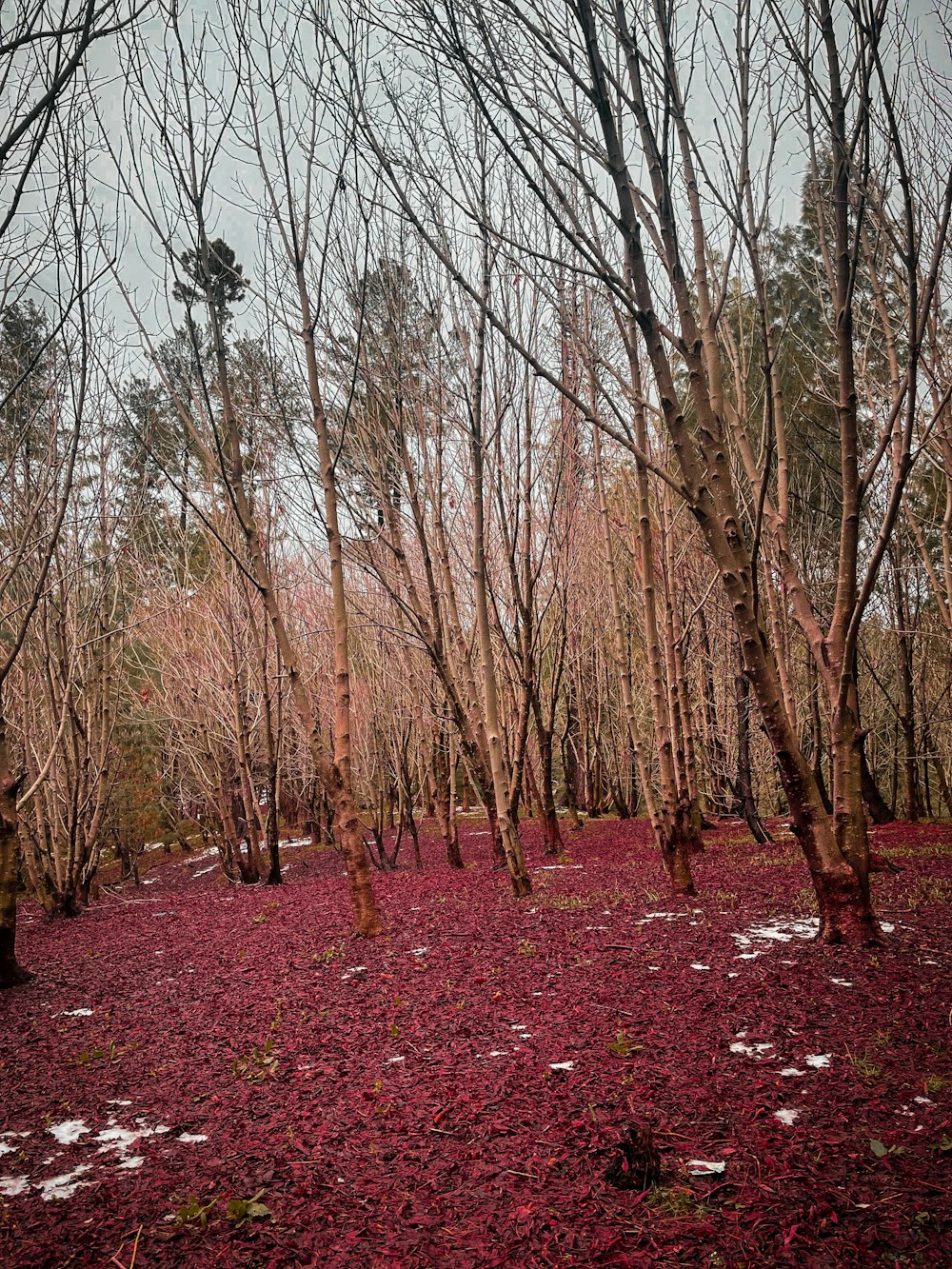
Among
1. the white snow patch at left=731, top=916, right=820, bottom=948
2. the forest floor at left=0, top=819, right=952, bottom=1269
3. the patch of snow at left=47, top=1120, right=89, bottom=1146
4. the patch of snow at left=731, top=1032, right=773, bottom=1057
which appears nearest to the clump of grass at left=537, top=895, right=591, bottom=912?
the forest floor at left=0, top=819, right=952, bottom=1269

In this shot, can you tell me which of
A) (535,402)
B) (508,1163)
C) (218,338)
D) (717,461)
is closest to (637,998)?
(508,1163)

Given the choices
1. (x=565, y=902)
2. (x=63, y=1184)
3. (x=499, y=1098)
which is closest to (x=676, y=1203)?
(x=499, y=1098)

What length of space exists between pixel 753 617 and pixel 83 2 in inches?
158

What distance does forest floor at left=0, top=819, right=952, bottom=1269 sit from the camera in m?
1.96

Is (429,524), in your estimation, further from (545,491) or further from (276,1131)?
(276,1131)

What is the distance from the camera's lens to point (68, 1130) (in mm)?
2738

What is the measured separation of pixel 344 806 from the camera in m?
5.56

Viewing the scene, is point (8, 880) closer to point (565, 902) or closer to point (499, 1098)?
point (499, 1098)

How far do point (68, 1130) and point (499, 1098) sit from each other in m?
1.61

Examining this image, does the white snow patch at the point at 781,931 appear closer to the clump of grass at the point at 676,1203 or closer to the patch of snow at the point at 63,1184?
the clump of grass at the point at 676,1203

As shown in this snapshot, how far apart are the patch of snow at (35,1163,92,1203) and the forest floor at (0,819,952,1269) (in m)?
0.01

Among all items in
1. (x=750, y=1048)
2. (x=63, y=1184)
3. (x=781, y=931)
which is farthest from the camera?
(x=781, y=931)

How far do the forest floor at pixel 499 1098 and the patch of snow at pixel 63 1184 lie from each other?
0.04 feet

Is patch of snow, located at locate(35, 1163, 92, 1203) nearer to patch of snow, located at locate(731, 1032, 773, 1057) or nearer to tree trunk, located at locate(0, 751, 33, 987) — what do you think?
patch of snow, located at locate(731, 1032, 773, 1057)
